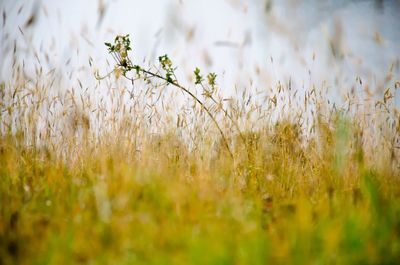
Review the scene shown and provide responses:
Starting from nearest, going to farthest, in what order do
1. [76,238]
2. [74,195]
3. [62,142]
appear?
[76,238] → [74,195] → [62,142]

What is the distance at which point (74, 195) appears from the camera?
1.34 m

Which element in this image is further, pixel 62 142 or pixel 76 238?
pixel 62 142

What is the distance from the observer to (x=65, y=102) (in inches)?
97.0

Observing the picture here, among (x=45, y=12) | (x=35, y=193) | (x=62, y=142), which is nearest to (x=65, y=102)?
(x=62, y=142)

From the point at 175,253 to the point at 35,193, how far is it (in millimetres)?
836

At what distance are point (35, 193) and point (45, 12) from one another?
5.56 ft

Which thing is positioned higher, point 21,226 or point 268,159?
point 268,159

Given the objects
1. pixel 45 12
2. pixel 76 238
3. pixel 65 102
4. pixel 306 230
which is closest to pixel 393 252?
pixel 306 230

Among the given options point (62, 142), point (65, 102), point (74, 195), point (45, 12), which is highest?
point (45, 12)

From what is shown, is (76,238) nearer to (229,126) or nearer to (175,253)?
(175,253)

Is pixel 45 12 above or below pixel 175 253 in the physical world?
above

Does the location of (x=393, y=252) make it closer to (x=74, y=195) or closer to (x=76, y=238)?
(x=76, y=238)

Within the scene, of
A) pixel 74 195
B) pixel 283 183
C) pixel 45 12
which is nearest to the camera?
pixel 74 195

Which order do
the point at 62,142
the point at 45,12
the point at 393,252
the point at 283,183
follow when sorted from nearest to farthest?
the point at 393,252 → the point at 283,183 → the point at 62,142 → the point at 45,12
